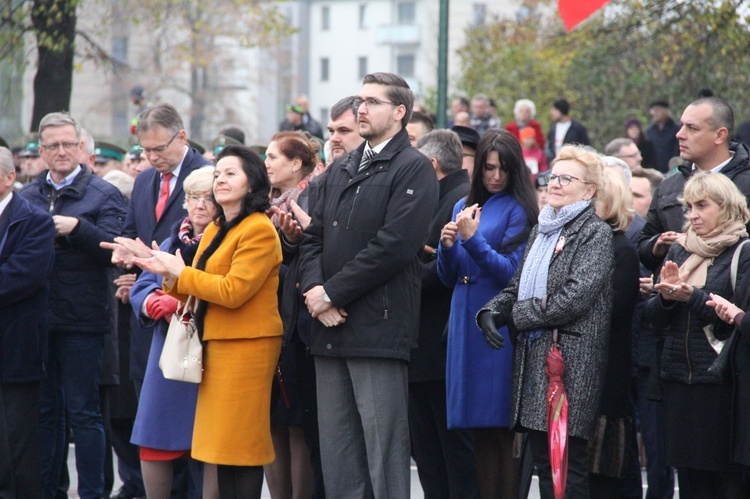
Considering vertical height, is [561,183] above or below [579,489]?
above

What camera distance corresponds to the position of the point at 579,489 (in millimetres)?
6078

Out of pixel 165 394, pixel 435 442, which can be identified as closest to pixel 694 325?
pixel 435 442

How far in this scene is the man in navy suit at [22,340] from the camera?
270 inches

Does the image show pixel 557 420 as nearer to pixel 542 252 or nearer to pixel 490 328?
pixel 490 328

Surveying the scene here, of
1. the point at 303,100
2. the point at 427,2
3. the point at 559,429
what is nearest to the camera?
the point at 559,429

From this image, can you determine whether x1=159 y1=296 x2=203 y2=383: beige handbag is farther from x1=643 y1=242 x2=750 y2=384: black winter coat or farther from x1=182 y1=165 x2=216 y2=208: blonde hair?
x1=643 y1=242 x2=750 y2=384: black winter coat

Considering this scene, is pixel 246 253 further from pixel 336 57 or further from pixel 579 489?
pixel 336 57

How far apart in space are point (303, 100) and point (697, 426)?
14.7m

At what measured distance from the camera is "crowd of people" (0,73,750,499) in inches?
239

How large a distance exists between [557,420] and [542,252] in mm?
892

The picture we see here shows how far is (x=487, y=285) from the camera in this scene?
22.3ft

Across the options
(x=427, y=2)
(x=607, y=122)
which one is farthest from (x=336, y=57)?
(x=607, y=122)

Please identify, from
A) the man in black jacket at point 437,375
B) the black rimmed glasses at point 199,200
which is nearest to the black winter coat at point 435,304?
the man in black jacket at point 437,375

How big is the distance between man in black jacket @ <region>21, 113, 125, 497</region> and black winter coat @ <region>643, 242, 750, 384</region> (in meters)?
3.53
